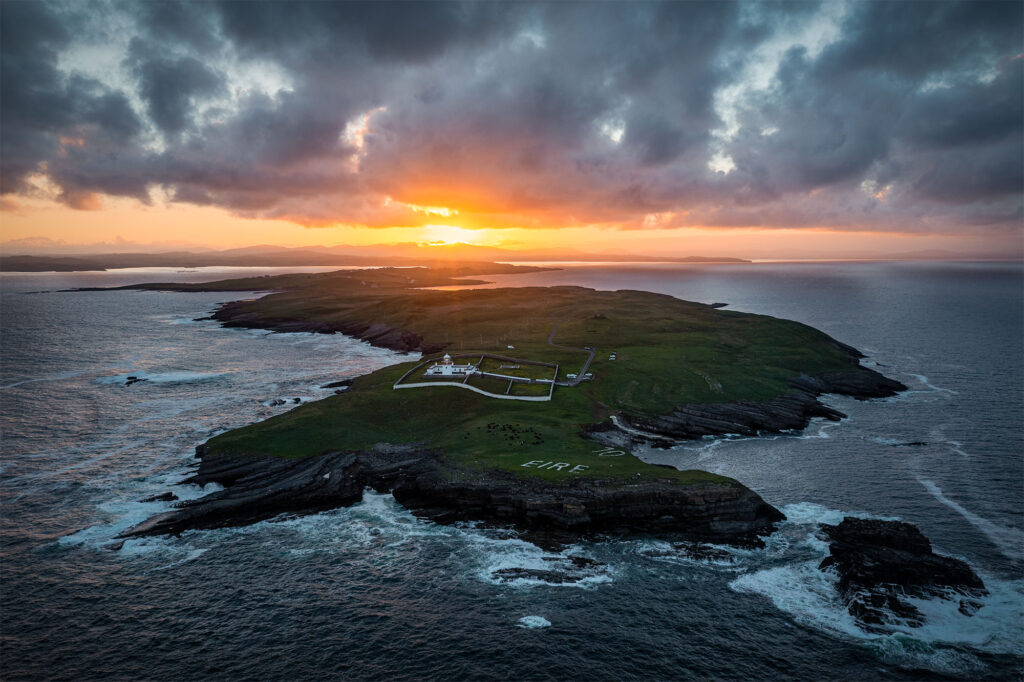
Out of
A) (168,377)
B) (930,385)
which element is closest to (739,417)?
(930,385)

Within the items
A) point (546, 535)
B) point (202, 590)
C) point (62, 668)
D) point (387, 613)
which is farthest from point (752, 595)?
point (62, 668)

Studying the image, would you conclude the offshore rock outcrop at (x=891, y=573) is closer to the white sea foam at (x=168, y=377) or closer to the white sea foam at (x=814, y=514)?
the white sea foam at (x=814, y=514)

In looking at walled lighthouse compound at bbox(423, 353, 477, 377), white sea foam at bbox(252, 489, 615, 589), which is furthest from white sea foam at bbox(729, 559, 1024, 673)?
walled lighthouse compound at bbox(423, 353, 477, 377)

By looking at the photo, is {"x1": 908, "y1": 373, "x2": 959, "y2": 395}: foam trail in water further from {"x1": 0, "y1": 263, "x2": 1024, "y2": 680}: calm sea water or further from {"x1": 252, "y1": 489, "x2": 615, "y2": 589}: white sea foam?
{"x1": 252, "y1": 489, "x2": 615, "y2": 589}: white sea foam

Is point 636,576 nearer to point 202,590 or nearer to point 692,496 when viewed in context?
point 692,496

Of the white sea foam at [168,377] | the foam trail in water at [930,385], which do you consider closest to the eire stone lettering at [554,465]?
the white sea foam at [168,377]

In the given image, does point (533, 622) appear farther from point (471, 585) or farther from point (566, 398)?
point (566, 398)
